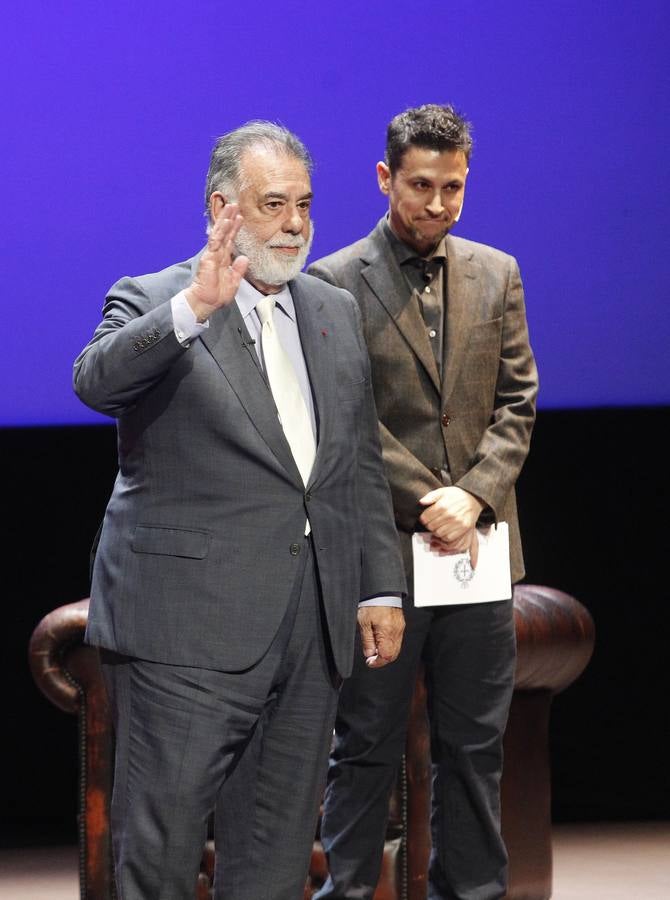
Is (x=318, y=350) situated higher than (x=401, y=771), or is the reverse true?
(x=318, y=350)

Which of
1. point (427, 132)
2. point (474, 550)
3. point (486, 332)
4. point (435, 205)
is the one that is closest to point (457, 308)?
point (486, 332)

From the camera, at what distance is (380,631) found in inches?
101

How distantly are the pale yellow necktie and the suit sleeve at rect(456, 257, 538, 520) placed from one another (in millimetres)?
540

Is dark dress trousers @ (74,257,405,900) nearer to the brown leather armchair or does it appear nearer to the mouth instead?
the mouth

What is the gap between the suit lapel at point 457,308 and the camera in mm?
2914

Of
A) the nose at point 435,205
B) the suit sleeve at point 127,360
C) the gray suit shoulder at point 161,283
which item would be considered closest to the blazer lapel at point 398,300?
the nose at point 435,205

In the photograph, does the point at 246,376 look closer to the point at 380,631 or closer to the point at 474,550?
the point at 380,631

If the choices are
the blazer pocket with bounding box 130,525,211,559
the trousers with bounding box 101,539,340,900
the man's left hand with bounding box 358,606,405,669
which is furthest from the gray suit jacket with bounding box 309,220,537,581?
the blazer pocket with bounding box 130,525,211,559

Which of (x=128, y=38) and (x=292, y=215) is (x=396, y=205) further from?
(x=128, y=38)

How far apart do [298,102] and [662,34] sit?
1.12m

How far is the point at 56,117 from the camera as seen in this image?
4016 mm

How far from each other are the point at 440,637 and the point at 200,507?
2.52ft

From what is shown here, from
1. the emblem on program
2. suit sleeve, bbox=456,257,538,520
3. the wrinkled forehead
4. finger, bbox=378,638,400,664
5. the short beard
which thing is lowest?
finger, bbox=378,638,400,664

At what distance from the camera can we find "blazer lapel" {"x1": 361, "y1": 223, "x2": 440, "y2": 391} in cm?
290
